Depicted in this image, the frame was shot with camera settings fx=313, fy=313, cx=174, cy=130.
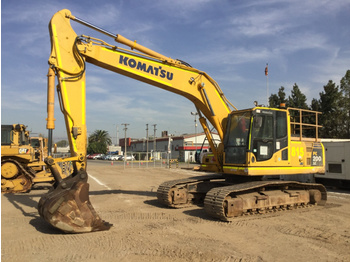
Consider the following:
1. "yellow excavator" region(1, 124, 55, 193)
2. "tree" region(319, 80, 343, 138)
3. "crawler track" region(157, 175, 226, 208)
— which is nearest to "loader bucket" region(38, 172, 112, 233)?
"crawler track" region(157, 175, 226, 208)

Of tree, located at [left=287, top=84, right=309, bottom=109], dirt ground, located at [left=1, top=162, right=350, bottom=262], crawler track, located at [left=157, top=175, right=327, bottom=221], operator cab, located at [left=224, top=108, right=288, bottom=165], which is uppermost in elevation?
tree, located at [left=287, top=84, right=309, bottom=109]

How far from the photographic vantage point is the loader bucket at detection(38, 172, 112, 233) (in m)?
6.46

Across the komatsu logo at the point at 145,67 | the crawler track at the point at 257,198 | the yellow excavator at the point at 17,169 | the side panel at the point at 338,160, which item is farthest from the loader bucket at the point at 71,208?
the side panel at the point at 338,160

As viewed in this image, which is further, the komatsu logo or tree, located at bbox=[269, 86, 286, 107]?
tree, located at bbox=[269, 86, 286, 107]

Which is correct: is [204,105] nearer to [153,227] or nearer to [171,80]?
[171,80]

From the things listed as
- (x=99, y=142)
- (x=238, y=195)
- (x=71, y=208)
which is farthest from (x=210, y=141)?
(x=99, y=142)

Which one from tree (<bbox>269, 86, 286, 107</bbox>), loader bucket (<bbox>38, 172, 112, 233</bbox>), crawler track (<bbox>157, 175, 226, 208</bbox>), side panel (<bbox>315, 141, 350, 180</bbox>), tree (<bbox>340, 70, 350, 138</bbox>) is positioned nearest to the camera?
loader bucket (<bbox>38, 172, 112, 233</bbox>)

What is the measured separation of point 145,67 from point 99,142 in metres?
87.8

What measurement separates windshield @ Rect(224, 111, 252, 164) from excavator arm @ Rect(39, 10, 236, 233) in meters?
0.34

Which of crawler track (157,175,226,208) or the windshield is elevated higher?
the windshield

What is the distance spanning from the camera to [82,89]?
25.1ft

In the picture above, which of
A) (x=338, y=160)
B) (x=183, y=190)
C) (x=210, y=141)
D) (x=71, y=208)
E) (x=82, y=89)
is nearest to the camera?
(x=71, y=208)

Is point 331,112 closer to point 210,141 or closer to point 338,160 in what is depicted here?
point 338,160

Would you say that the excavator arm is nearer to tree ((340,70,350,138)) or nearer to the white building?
tree ((340,70,350,138))
